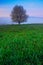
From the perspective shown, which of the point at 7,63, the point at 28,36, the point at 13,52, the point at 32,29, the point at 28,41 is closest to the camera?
the point at 7,63

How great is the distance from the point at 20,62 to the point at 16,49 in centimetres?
22

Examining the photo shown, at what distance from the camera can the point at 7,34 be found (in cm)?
236

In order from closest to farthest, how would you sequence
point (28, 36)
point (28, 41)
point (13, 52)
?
point (13, 52)
point (28, 41)
point (28, 36)

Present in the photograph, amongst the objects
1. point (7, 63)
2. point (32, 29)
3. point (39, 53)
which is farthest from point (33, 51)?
point (32, 29)

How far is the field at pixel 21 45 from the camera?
72.4 inches

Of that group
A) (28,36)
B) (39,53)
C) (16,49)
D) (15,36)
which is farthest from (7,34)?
(39,53)

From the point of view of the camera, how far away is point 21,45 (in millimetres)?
2096

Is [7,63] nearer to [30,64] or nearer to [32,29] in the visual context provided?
[30,64]

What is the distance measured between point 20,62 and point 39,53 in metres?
0.25

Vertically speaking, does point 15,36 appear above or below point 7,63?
above

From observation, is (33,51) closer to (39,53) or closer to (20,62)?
(39,53)

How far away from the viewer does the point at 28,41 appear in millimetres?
2188

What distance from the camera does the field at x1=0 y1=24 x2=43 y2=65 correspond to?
6.03 ft

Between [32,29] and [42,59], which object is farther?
[32,29]
